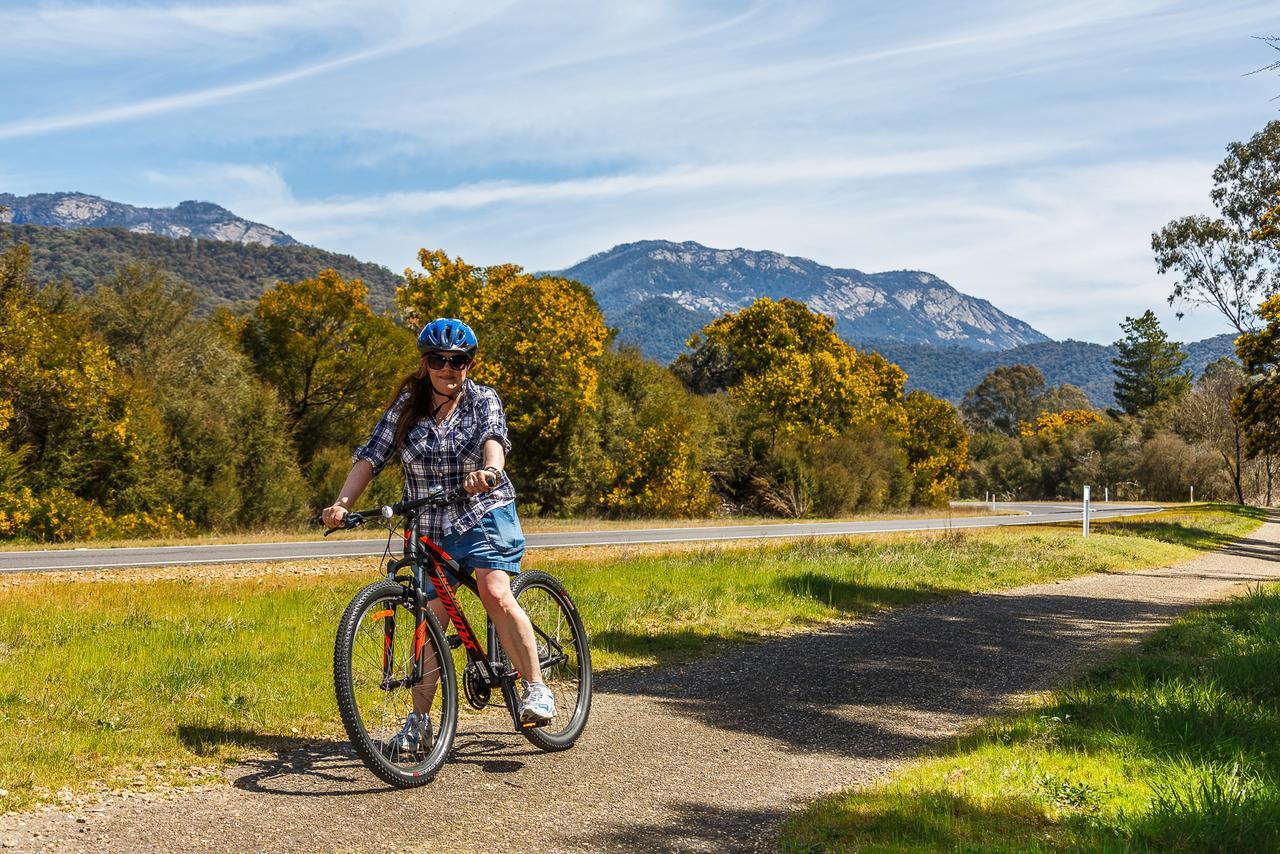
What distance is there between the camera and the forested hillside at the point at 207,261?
77.4 meters

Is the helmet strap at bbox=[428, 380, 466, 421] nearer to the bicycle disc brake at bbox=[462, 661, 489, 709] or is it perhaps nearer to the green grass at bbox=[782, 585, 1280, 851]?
the bicycle disc brake at bbox=[462, 661, 489, 709]

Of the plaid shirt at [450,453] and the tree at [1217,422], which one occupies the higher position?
the tree at [1217,422]

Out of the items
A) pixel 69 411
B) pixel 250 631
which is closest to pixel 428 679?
pixel 250 631

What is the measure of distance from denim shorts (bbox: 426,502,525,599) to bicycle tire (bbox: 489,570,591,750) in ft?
1.54

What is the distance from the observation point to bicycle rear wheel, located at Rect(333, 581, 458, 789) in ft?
15.8

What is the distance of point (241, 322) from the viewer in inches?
1517

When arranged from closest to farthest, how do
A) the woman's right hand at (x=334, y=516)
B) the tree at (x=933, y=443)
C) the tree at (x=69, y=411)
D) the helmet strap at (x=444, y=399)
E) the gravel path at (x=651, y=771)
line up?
1. the gravel path at (x=651, y=771)
2. the woman's right hand at (x=334, y=516)
3. the helmet strap at (x=444, y=399)
4. the tree at (x=69, y=411)
5. the tree at (x=933, y=443)

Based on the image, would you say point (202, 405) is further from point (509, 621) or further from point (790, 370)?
point (509, 621)

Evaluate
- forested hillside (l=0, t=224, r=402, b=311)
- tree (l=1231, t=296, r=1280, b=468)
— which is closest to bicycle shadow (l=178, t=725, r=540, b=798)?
tree (l=1231, t=296, r=1280, b=468)

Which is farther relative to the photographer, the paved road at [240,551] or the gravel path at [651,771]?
the paved road at [240,551]

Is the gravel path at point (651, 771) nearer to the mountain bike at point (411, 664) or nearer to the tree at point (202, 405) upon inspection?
the mountain bike at point (411, 664)

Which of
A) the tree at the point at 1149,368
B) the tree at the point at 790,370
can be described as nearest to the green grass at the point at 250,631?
the tree at the point at 790,370

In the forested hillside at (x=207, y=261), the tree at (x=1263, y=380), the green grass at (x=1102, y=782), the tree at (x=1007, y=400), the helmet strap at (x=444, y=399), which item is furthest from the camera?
the tree at (x=1007, y=400)

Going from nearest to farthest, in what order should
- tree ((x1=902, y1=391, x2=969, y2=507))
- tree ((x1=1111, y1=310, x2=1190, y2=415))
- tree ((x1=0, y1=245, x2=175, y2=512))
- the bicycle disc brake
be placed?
1. the bicycle disc brake
2. tree ((x1=0, y1=245, x2=175, y2=512))
3. tree ((x1=902, y1=391, x2=969, y2=507))
4. tree ((x1=1111, y1=310, x2=1190, y2=415))
